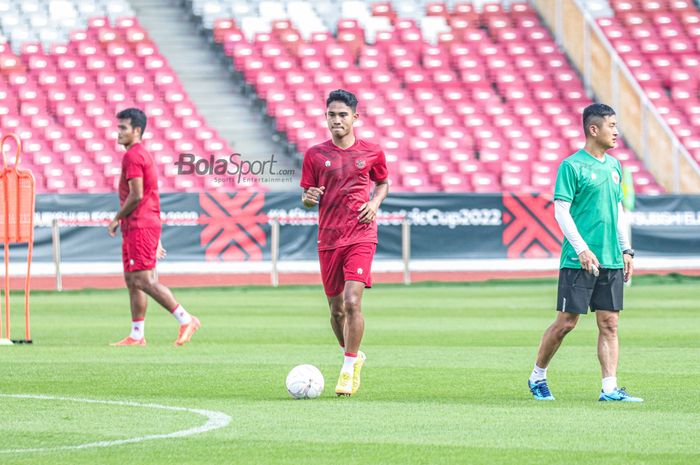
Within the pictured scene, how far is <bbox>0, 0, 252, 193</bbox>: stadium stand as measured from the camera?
31047 millimetres

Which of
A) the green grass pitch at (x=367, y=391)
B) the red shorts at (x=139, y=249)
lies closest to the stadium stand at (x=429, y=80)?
the green grass pitch at (x=367, y=391)

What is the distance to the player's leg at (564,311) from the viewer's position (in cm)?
979

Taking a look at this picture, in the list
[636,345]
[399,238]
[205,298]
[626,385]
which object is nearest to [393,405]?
[626,385]

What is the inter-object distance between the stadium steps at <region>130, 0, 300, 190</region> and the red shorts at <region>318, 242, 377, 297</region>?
21.0m

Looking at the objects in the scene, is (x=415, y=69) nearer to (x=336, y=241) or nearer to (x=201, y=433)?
(x=336, y=241)

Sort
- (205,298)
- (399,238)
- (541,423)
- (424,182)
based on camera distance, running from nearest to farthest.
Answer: (541,423), (205,298), (399,238), (424,182)

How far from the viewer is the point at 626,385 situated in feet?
36.5

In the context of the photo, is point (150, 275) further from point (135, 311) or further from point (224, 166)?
point (224, 166)

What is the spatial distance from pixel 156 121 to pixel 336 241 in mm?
22650

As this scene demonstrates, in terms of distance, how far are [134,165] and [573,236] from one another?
20.2ft

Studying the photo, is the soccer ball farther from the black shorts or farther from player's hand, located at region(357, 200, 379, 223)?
the black shorts

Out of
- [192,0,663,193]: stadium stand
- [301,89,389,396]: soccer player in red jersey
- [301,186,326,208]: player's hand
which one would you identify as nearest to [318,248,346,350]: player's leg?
[301,89,389,396]: soccer player in red jersey

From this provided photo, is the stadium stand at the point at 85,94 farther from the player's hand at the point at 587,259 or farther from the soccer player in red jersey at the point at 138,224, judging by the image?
the player's hand at the point at 587,259

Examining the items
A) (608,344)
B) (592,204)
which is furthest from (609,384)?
(592,204)
